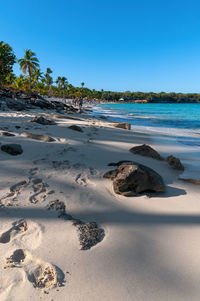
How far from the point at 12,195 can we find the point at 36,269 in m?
1.24

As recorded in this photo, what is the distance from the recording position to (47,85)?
67.7 metres

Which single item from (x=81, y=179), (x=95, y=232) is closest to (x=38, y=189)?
(x=81, y=179)

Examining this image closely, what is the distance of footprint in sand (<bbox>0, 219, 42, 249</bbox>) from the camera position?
1649 mm

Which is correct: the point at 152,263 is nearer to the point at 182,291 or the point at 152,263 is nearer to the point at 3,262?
the point at 182,291

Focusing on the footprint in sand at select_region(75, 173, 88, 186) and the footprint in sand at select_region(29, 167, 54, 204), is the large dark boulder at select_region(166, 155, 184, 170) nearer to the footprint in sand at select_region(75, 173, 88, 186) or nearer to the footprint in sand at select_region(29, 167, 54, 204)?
the footprint in sand at select_region(75, 173, 88, 186)

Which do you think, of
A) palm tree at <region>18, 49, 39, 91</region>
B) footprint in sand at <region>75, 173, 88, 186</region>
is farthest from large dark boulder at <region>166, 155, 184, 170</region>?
palm tree at <region>18, 49, 39, 91</region>

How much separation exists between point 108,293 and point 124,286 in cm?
13

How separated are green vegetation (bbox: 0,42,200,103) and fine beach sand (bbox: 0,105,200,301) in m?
19.4

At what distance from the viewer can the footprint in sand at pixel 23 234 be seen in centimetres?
165

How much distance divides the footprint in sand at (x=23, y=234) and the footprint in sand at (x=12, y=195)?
410 mm

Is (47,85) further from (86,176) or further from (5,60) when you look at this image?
(86,176)

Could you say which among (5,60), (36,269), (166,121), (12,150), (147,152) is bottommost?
(166,121)

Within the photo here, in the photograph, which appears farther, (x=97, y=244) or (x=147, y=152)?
(x=147, y=152)

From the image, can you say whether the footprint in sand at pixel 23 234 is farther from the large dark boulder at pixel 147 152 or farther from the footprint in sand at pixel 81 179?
the large dark boulder at pixel 147 152
